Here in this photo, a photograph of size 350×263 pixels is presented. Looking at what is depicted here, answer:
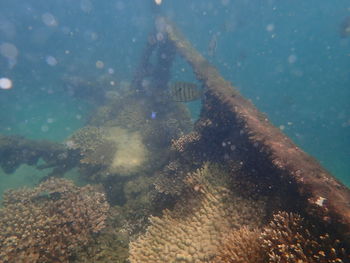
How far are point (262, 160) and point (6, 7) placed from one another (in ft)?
327

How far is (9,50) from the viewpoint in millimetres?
56438

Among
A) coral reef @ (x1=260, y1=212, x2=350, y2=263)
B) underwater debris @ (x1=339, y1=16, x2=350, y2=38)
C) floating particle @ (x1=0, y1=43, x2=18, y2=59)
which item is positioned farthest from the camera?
floating particle @ (x1=0, y1=43, x2=18, y2=59)

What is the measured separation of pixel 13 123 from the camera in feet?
89.6

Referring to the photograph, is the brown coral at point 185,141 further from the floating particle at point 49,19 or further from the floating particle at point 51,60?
the floating particle at point 49,19

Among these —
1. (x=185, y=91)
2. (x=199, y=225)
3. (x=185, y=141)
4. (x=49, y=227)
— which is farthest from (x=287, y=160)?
(x=49, y=227)

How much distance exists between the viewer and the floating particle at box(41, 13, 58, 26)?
8139 centimetres

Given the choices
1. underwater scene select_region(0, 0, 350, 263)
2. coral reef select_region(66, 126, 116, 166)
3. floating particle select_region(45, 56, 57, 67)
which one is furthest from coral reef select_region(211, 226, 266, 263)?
floating particle select_region(45, 56, 57, 67)

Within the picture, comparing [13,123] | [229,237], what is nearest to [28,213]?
[229,237]

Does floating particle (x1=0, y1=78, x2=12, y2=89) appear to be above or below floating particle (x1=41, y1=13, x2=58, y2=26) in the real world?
below

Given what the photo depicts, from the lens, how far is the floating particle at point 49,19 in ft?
267

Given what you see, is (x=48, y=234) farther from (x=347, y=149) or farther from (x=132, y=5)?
(x=132, y=5)

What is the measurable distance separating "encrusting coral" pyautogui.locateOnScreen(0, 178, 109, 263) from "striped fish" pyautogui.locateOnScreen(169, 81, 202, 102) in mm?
3431

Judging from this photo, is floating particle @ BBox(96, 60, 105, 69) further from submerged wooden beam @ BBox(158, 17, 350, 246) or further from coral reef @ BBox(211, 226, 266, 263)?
coral reef @ BBox(211, 226, 266, 263)

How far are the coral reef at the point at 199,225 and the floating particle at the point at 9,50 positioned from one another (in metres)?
58.7
